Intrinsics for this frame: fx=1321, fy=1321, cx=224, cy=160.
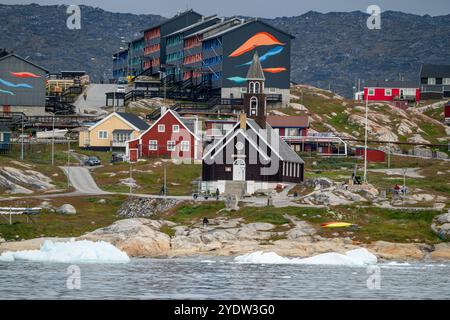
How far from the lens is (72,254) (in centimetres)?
9150

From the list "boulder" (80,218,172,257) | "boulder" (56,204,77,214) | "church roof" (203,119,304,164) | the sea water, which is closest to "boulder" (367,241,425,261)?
the sea water

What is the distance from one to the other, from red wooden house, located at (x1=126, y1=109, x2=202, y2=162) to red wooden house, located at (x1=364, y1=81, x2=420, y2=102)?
6198cm

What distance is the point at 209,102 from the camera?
165500mm

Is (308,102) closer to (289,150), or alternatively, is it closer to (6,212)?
(289,150)

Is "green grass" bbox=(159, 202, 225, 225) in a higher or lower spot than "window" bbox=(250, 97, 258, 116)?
lower

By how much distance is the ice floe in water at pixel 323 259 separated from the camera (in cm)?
9119

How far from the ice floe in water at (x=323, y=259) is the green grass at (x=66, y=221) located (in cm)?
1567

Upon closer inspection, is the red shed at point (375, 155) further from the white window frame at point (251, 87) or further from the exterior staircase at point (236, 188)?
the exterior staircase at point (236, 188)

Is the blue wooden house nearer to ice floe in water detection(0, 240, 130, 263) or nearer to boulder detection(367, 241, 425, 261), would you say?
ice floe in water detection(0, 240, 130, 263)

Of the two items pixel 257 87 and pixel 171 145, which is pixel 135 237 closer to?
pixel 171 145

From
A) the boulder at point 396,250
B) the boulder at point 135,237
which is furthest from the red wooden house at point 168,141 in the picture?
the boulder at point 396,250

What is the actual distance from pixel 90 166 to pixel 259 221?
115ft

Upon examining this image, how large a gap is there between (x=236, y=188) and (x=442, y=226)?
2366 cm

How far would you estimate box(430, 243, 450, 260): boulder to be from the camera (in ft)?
310
